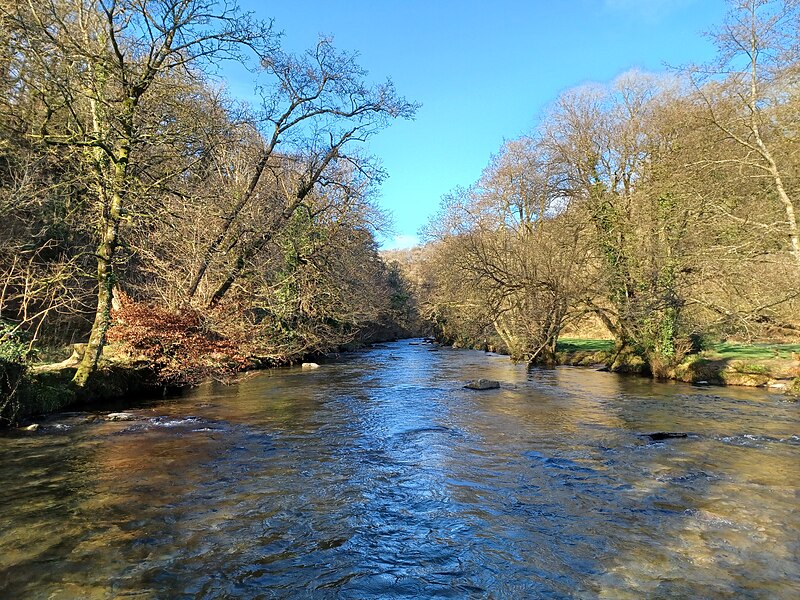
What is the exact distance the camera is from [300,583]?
4.88 m

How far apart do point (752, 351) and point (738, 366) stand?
3.82m

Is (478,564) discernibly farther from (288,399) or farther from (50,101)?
(50,101)

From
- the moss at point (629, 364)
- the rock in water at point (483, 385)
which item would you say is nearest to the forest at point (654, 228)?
the moss at point (629, 364)

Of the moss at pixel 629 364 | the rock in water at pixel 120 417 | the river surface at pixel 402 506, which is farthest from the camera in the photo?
the moss at pixel 629 364

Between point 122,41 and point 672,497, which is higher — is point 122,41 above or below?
above

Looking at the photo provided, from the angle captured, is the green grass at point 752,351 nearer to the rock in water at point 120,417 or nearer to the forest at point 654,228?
the forest at point 654,228

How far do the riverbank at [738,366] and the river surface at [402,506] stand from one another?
5.23 meters

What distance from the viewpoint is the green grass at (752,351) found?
1997 cm

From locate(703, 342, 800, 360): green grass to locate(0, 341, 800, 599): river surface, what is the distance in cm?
786

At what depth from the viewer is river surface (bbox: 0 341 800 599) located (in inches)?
194

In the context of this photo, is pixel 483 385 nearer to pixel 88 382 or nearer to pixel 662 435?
pixel 662 435

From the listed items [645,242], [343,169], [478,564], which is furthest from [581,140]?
[478,564]

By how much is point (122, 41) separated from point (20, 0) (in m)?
5.66

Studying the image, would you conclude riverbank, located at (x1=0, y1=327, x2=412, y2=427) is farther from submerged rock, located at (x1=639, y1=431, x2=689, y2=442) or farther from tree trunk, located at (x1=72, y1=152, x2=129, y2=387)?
submerged rock, located at (x1=639, y1=431, x2=689, y2=442)
